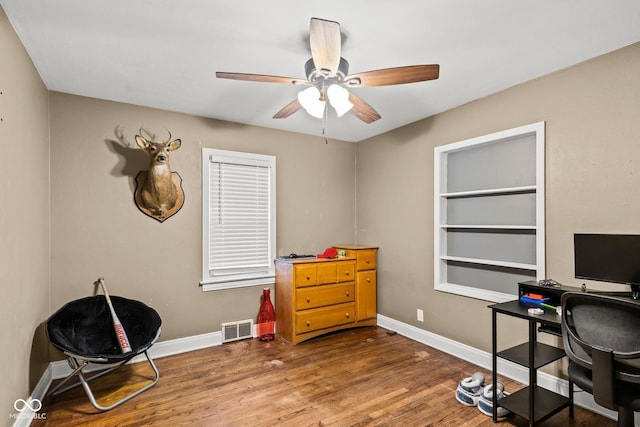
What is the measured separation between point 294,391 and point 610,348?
81.7 inches

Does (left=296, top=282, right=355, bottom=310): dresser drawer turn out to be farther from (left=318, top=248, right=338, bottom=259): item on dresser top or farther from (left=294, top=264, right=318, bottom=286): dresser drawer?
(left=318, top=248, right=338, bottom=259): item on dresser top

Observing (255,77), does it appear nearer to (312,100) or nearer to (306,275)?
(312,100)

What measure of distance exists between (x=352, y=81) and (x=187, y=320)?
9.49 feet

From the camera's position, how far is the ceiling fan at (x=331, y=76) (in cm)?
171

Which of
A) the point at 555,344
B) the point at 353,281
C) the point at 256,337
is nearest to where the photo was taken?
the point at 555,344

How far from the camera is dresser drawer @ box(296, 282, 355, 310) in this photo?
3.73 m

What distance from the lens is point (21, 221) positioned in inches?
86.6

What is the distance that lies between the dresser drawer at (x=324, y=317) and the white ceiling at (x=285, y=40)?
7.65 ft

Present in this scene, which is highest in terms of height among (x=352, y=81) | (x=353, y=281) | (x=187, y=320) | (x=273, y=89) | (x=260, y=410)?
(x=273, y=89)

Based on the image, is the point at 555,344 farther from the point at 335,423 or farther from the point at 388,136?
the point at 388,136

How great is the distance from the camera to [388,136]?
4234 millimetres

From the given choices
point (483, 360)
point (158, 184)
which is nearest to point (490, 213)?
point (483, 360)

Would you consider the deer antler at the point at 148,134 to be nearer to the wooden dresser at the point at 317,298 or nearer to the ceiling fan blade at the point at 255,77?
the ceiling fan blade at the point at 255,77

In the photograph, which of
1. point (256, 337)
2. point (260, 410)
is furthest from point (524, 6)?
point (256, 337)
